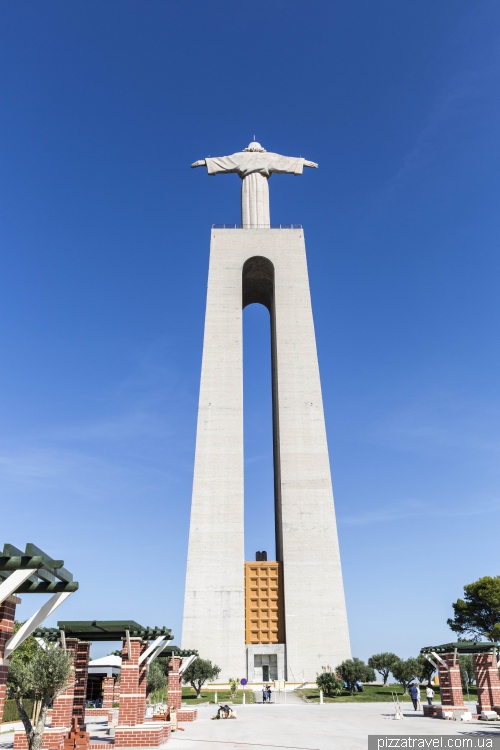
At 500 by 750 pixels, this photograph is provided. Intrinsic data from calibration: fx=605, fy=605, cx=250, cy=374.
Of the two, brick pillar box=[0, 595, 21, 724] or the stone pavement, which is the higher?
brick pillar box=[0, 595, 21, 724]

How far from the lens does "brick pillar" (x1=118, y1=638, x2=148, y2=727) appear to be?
47.8 ft

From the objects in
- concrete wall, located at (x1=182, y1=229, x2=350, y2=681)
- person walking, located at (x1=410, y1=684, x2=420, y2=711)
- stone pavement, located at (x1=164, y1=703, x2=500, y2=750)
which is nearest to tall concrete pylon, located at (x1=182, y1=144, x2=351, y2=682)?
concrete wall, located at (x1=182, y1=229, x2=350, y2=681)

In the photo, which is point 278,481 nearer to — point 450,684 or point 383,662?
point 383,662

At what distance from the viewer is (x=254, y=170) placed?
52281 millimetres

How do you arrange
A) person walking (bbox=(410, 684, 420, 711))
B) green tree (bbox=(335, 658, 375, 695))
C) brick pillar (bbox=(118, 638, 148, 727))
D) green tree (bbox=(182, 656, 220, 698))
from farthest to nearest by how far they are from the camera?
green tree (bbox=(182, 656, 220, 698)), green tree (bbox=(335, 658, 375, 695)), person walking (bbox=(410, 684, 420, 711)), brick pillar (bbox=(118, 638, 148, 727))

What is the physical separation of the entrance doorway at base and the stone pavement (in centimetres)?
1371

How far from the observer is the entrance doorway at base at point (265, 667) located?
3766cm

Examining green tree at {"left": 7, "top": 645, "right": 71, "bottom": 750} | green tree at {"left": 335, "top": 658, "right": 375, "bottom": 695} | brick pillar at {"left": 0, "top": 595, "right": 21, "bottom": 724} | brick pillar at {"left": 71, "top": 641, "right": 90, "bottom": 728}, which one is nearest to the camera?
brick pillar at {"left": 0, "top": 595, "right": 21, "bottom": 724}

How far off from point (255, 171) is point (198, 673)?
3917 centimetres

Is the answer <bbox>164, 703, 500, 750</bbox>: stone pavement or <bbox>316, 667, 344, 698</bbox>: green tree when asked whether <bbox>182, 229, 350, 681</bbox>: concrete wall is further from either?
<bbox>164, 703, 500, 750</bbox>: stone pavement

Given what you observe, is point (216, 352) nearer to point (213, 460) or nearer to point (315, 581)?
point (213, 460)

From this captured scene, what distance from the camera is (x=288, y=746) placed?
13453 mm
